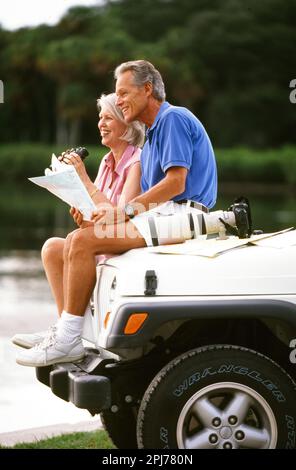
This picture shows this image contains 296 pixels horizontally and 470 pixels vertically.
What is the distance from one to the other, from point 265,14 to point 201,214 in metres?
89.1

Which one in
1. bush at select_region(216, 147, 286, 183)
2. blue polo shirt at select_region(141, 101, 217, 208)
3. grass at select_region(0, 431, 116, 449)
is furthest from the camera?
bush at select_region(216, 147, 286, 183)

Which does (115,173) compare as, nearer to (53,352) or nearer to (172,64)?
(53,352)

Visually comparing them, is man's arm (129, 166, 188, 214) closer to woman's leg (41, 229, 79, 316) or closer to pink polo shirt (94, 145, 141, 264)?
pink polo shirt (94, 145, 141, 264)

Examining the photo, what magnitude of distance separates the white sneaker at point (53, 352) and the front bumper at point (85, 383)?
0.03 metres

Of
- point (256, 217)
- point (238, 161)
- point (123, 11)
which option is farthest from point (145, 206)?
point (123, 11)

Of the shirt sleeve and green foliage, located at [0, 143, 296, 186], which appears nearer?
the shirt sleeve

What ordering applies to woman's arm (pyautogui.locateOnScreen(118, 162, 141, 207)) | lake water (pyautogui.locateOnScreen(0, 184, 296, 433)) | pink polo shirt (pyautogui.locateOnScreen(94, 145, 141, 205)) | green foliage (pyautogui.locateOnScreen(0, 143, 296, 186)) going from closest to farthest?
woman's arm (pyautogui.locateOnScreen(118, 162, 141, 207)), pink polo shirt (pyautogui.locateOnScreen(94, 145, 141, 205)), lake water (pyautogui.locateOnScreen(0, 184, 296, 433)), green foliage (pyautogui.locateOnScreen(0, 143, 296, 186))

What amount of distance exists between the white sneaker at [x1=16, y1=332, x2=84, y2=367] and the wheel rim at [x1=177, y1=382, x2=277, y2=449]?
705mm

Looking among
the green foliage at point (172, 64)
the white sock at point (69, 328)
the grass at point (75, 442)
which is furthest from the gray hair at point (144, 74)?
the green foliage at point (172, 64)

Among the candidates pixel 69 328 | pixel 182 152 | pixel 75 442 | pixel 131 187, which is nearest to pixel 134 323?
pixel 69 328

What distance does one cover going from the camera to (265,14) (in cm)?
9150

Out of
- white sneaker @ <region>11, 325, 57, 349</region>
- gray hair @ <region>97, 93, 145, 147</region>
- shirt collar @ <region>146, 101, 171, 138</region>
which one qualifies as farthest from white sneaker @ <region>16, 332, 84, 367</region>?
gray hair @ <region>97, 93, 145, 147</region>

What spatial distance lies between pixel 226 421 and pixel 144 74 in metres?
1.72

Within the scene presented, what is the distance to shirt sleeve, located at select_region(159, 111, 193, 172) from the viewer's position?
4953 millimetres
